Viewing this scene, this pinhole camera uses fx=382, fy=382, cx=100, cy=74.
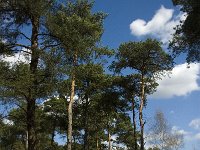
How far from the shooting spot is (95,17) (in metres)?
28.3

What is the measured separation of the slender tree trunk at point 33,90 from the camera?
16.0 meters

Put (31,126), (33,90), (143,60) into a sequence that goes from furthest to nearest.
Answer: (143,60), (33,90), (31,126)

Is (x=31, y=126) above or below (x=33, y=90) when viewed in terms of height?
below

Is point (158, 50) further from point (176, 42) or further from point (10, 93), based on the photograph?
point (10, 93)

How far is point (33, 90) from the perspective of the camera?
16.4 metres

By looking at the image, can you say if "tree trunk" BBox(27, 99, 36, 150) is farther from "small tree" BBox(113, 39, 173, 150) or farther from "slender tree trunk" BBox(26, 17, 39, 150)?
"small tree" BBox(113, 39, 173, 150)

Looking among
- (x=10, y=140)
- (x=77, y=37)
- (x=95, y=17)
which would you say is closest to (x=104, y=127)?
(x=10, y=140)

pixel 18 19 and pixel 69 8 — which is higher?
pixel 69 8

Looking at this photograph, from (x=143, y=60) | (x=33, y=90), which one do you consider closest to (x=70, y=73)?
(x=33, y=90)

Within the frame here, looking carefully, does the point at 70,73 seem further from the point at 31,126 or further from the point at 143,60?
the point at 143,60

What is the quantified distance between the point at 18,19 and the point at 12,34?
794 millimetres

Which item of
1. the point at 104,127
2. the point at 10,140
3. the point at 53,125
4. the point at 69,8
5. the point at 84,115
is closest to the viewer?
the point at 69,8

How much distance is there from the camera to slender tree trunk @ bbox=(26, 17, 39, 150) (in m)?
16.0

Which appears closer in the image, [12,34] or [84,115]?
[12,34]
